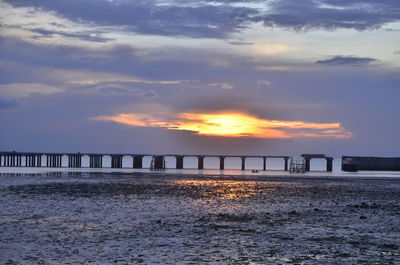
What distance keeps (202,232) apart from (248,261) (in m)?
5.85

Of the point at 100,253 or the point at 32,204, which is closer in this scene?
the point at 100,253

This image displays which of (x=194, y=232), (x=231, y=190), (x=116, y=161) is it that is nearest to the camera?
(x=194, y=232)

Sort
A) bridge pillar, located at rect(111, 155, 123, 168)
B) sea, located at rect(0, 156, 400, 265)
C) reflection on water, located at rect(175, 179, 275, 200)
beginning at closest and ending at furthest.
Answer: sea, located at rect(0, 156, 400, 265)
reflection on water, located at rect(175, 179, 275, 200)
bridge pillar, located at rect(111, 155, 123, 168)

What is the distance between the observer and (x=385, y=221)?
25562 millimetres

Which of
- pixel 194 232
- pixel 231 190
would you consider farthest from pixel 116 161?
pixel 194 232

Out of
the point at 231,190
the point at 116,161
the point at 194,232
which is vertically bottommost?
the point at 231,190

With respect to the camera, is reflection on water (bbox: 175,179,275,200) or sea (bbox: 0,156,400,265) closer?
sea (bbox: 0,156,400,265)

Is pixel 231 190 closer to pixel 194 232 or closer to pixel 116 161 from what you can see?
pixel 194 232

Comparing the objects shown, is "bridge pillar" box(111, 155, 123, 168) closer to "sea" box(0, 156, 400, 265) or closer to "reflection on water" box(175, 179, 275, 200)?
"reflection on water" box(175, 179, 275, 200)

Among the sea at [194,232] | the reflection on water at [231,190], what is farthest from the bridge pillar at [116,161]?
the sea at [194,232]

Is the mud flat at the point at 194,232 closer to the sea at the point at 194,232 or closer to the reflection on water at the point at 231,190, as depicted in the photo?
the sea at the point at 194,232

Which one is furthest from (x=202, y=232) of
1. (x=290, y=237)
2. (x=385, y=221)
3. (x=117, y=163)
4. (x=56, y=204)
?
(x=117, y=163)

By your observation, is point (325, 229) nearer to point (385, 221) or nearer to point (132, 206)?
point (385, 221)

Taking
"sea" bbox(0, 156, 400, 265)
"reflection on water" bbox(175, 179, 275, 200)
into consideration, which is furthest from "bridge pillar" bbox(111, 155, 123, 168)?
"sea" bbox(0, 156, 400, 265)
